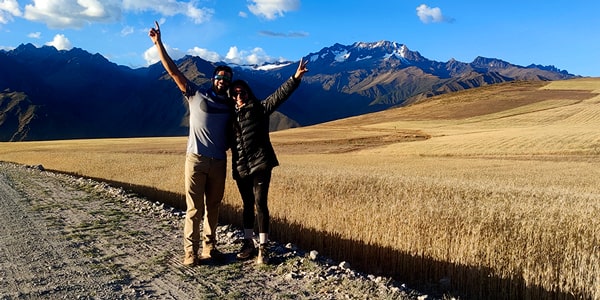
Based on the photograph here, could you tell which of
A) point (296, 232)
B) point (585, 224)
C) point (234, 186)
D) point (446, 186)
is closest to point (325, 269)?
point (296, 232)

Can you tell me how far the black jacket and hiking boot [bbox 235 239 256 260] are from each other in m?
1.07

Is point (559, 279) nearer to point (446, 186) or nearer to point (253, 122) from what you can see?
point (253, 122)

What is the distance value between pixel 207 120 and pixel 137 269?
7.25 feet

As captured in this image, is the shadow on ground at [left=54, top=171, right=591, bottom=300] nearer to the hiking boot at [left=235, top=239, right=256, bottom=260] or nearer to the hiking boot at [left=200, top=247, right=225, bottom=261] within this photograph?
the hiking boot at [left=235, top=239, right=256, bottom=260]

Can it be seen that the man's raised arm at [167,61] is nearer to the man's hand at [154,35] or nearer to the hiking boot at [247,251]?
the man's hand at [154,35]

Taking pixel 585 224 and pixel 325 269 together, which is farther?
pixel 585 224

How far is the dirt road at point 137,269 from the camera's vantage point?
5441 millimetres

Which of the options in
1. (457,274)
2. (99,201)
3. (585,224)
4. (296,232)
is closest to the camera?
(457,274)

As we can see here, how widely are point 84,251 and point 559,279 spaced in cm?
682

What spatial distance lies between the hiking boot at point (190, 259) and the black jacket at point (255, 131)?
130 cm

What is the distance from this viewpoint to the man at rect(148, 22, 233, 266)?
6.40 meters

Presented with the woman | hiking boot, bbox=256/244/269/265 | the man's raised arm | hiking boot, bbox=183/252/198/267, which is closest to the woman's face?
the woman

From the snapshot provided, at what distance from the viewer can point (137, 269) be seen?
20.5 ft

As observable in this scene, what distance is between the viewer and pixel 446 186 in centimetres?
1563
